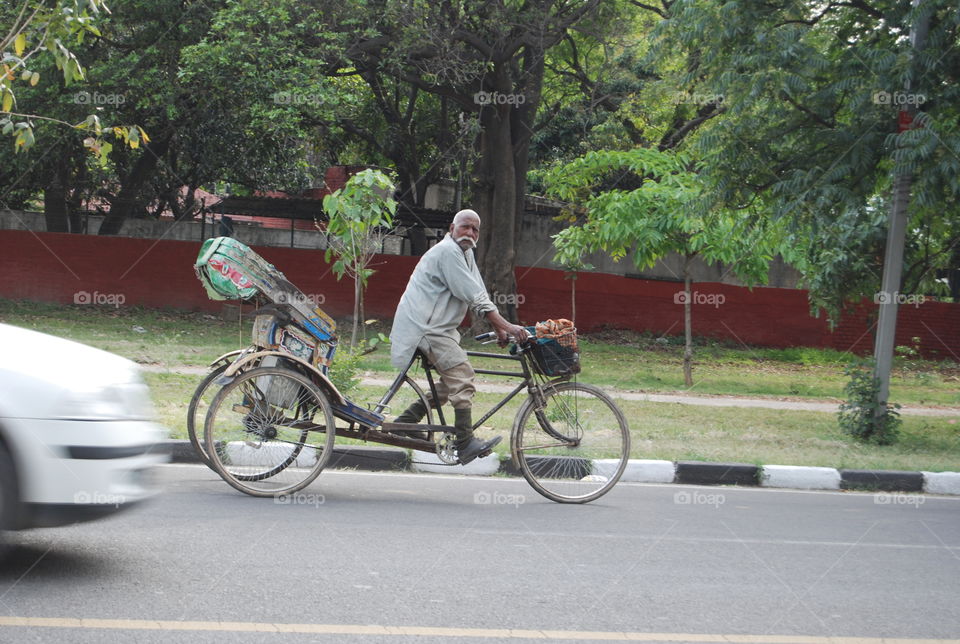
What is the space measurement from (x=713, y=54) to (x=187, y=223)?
1484cm

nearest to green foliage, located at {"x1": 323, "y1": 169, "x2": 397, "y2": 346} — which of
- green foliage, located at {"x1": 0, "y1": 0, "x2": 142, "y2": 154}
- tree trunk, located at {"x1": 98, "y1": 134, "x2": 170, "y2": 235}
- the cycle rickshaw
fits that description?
green foliage, located at {"x1": 0, "y1": 0, "x2": 142, "y2": 154}

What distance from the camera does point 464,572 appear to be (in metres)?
4.58

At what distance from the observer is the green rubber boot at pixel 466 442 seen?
6.13 m

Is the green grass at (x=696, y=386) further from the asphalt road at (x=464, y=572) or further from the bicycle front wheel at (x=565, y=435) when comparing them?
the asphalt road at (x=464, y=572)

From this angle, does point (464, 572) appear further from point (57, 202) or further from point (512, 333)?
point (57, 202)

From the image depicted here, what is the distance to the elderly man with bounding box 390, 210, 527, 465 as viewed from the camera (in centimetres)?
600

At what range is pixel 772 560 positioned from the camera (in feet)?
17.0

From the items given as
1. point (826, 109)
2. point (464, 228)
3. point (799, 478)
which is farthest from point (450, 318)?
point (826, 109)

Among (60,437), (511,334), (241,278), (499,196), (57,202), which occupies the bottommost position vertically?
(60,437)

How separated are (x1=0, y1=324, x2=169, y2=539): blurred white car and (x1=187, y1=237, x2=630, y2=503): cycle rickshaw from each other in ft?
5.00

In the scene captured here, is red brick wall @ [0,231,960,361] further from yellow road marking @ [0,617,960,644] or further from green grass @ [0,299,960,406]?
yellow road marking @ [0,617,960,644]

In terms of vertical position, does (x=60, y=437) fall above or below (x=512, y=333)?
below

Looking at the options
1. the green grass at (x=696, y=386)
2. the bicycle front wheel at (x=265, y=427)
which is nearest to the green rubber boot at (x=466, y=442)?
the bicycle front wheel at (x=265, y=427)

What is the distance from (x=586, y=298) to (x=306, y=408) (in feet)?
51.6
